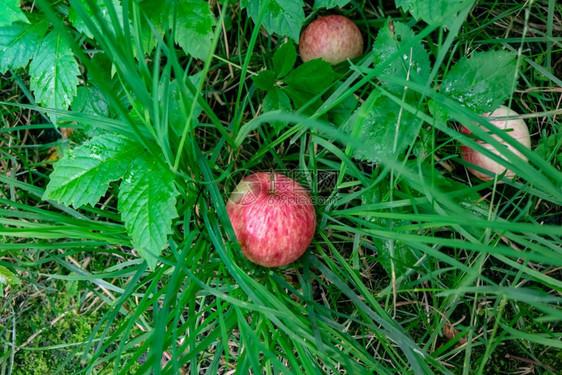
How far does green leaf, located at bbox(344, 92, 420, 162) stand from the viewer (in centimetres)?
135

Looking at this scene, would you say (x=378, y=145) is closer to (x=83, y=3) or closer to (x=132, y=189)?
(x=132, y=189)

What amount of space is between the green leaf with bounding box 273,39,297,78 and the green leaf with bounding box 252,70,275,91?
0.04 m

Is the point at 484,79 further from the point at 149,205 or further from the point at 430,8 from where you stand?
the point at 149,205

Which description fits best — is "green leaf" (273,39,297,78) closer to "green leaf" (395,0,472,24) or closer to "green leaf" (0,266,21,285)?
"green leaf" (395,0,472,24)

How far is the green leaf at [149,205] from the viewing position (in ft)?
4.06

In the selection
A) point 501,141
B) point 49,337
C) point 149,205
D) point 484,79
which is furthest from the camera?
point 49,337

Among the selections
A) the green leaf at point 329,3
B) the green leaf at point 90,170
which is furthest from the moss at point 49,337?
the green leaf at point 329,3

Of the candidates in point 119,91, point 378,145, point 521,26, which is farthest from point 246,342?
point 521,26

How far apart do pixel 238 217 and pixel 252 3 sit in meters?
0.73

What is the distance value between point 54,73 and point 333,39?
98 centimetres

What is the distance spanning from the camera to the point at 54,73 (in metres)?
1.39

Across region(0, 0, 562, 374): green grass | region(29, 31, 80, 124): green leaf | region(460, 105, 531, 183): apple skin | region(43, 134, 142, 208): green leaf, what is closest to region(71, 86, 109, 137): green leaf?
region(0, 0, 562, 374): green grass

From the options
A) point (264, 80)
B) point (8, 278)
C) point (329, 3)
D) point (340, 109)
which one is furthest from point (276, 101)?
point (8, 278)

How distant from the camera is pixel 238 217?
4.78 feet
